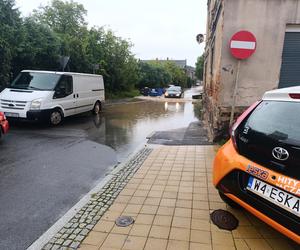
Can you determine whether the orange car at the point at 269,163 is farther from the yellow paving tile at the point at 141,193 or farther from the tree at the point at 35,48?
the tree at the point at 35,48

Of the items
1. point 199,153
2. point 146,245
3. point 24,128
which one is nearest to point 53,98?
point 24,128

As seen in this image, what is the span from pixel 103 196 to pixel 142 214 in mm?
806

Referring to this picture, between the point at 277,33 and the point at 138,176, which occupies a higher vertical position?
the point at 277,33

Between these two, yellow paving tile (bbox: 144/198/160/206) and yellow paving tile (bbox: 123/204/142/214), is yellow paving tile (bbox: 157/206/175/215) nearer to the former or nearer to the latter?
yellow paving tile (bbox: 144/198/160/206)

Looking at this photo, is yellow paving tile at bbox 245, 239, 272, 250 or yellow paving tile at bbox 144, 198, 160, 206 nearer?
yellow paving tile at bbox 245, 239, 272, 250

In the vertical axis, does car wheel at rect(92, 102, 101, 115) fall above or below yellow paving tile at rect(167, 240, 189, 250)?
above

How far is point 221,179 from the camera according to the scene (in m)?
2.92

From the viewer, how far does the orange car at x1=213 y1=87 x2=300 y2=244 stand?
218 centimetres

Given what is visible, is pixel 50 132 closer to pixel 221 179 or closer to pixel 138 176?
pixel 138 176

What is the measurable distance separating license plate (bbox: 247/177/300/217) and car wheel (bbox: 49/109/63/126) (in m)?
8.03

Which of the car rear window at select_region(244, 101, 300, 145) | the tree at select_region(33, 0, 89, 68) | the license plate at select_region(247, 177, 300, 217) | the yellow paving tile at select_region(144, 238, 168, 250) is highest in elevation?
the tree at select_region(33, 0, 89, 68)

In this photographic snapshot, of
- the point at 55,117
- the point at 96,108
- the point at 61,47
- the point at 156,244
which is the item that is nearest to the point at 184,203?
the point at 156,244

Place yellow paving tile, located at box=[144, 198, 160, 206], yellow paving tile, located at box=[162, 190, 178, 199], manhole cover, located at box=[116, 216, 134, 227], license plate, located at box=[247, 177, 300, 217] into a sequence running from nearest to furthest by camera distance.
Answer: license plate, located at box=[247, 177, 300, 217], manhole cover, located at box=[116, 216, 134, 227], yellow paving tile, located at box=[144, 198, 160, 206], yellow paving tile, located at box=[162, 190, 178, 199]

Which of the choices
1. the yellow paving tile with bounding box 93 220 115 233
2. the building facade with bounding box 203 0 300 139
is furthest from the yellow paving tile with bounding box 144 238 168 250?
the building facade with bounding box 203 0 300 139
